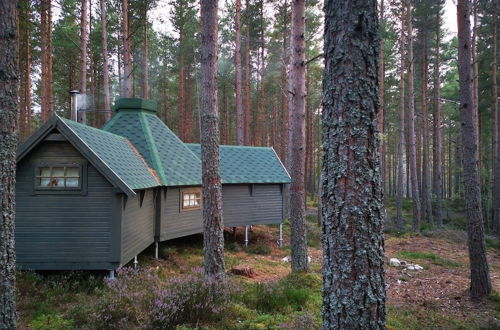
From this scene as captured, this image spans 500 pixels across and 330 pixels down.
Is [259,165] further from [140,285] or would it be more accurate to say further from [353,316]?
[353,316]

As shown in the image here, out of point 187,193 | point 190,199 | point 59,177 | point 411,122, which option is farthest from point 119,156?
point 411,122

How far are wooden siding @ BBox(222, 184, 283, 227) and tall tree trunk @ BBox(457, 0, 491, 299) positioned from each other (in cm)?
901

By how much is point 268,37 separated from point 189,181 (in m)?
16.2

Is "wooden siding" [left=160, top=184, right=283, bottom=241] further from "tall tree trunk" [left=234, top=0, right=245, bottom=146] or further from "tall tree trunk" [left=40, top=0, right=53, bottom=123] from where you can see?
"tall tree trunk" [left=40, top=0, right=53, bottom=123]

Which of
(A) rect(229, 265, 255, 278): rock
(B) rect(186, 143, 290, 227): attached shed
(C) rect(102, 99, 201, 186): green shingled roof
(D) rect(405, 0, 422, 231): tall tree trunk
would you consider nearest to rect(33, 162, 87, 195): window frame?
(C) rect(102, 99, 201, 186): green shingled roof

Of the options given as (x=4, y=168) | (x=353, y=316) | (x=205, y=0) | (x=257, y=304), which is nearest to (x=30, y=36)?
(x=205, y=0)

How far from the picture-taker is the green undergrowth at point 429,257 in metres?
11.3

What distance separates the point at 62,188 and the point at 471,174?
416 inches

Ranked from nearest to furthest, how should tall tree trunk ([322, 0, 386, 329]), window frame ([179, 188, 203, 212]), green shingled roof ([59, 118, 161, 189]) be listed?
1. tall tree trunk ([322, 0, 386, 329])
2. green shingled roof ([59, 118, 161, 189])
3. window frame ([179, 188, 203, 212])

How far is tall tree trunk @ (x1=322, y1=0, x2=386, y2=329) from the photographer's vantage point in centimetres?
265

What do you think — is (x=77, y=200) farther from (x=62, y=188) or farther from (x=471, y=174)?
(x=471, y=174)

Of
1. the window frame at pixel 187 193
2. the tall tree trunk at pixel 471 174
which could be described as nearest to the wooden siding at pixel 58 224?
the window frame at pixel 187 193

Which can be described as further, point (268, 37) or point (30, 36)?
point (268, 37)

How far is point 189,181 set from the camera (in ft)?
39.2
